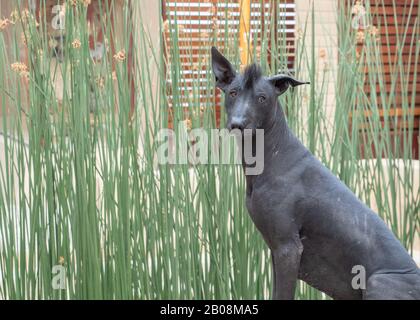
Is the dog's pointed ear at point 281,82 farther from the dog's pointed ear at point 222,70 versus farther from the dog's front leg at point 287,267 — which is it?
the dog's front leg at point 287,267

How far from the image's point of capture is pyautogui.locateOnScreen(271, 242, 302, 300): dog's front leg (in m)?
1.02

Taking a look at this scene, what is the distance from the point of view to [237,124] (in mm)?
967

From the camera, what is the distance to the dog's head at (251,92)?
1001mm

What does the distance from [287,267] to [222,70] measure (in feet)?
0.99

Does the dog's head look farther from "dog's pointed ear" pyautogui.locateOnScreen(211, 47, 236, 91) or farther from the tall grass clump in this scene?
the tall grass clump

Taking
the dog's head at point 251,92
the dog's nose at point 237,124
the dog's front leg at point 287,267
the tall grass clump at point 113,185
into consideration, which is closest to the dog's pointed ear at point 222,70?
the dog's head at point 251,92

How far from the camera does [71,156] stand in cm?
164

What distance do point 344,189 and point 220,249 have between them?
2.26 feet

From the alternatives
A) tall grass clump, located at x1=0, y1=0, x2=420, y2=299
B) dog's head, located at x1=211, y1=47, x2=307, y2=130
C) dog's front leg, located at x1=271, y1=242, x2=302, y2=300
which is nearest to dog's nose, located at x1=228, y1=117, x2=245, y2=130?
dog's head, located at x1=211, y1=47, x2=307, y2=130

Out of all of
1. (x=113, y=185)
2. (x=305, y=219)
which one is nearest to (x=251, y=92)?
(x=305, y=219)

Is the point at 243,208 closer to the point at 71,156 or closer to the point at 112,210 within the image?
the point at 112,210

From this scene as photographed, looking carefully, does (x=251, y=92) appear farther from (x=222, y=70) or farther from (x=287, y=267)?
(x=287, y=267)

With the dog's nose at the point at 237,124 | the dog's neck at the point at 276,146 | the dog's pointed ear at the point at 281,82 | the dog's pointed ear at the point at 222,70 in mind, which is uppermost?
the dog's pointed ear at the point at 222,70
